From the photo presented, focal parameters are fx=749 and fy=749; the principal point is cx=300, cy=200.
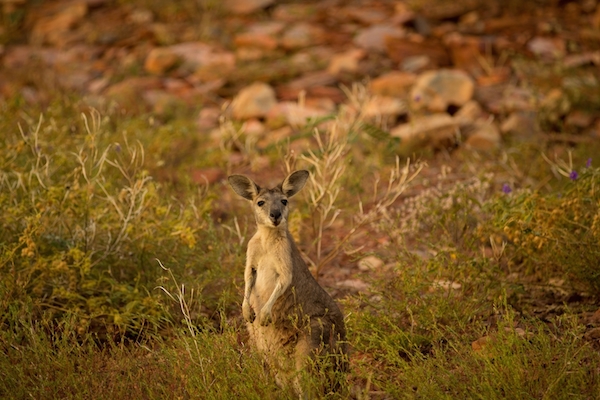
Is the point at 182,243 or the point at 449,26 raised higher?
the point at 182,243

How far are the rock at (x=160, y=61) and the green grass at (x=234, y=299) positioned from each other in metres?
7.06

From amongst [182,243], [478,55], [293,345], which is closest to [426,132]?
[478,55]

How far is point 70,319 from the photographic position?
532 cm

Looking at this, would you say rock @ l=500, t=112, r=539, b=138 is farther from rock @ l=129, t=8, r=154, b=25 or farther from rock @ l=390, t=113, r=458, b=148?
rock @ l=129, t=8, r=154, b=25

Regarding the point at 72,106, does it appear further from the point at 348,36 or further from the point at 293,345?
the point at 348,36

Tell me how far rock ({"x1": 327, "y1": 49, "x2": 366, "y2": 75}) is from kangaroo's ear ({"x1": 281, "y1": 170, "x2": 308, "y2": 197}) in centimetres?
833

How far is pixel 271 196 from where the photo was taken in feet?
16.2

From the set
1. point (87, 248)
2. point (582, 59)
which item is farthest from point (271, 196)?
point (582, 59)

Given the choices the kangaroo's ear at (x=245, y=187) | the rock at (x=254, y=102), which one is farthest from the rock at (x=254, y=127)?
the kangaroo's ear at (x=245, y=187)

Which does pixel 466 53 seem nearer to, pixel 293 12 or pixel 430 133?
pixel 430 133

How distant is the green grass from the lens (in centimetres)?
434

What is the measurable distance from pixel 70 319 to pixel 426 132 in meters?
6.12

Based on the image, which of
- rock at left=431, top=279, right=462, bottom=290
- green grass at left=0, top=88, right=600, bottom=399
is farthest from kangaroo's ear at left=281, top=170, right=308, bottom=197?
rock at left=431, top=279, right=462, bottom=290

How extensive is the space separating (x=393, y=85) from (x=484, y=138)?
2.43 metres
